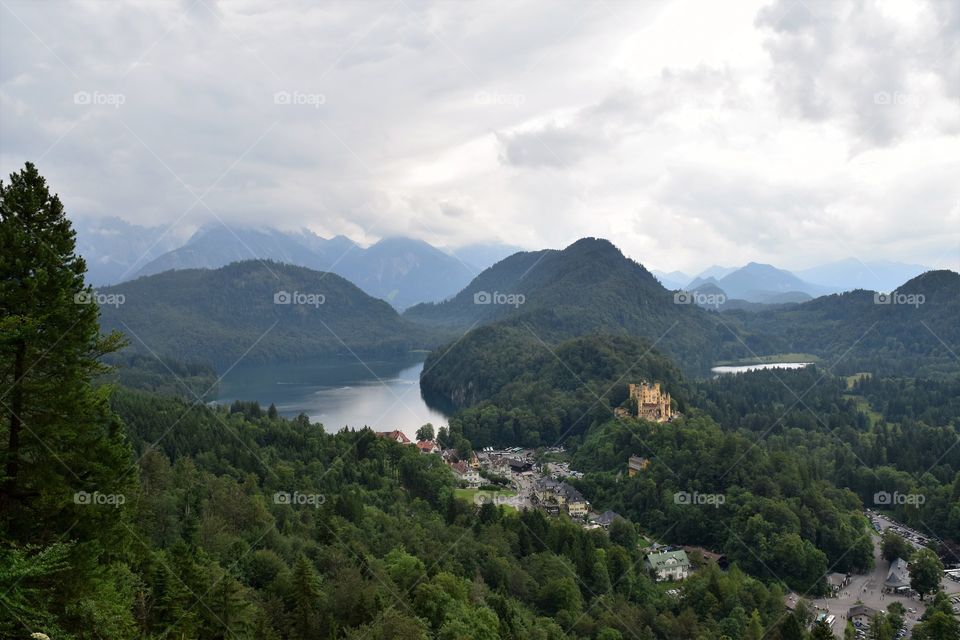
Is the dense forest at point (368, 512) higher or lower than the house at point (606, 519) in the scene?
higher

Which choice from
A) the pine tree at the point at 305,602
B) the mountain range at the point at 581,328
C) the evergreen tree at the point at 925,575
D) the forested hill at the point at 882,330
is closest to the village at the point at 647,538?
the evergreen tree at the point at 925,575

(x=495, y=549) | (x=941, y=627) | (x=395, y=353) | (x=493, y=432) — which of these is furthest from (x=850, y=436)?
(x=395, y=353)

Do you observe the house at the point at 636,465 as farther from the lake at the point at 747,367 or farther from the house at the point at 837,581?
the lake at the point at 747,367

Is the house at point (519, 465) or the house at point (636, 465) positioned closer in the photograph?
the house at point (636, 465)

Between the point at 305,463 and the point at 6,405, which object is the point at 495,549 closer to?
the point at 305,463

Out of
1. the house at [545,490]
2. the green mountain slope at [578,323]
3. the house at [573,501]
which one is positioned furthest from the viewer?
the green mountain slope at [578,323]

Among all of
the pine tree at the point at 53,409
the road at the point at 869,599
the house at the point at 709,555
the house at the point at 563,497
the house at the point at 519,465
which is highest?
the pine tree at the point at 53,409
